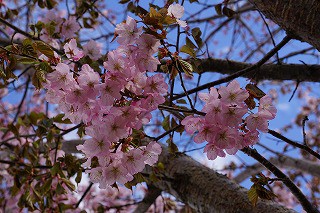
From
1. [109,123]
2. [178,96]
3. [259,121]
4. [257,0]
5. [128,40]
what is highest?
[257,0]

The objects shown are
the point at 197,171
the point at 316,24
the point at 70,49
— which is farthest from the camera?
the point at 197,171

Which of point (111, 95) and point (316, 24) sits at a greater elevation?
point (316, 24)

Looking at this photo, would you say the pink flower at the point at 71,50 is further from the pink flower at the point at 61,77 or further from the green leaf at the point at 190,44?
the green leaf at the point at 190,44

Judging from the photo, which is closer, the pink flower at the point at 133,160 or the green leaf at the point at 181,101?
the pink flower at the point at 133,160

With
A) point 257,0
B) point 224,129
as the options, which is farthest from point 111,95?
point 257,0

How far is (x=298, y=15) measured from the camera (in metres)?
1.13

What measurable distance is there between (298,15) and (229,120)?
40 cm

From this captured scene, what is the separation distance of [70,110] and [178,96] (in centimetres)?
54

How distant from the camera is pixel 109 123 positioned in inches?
39.5

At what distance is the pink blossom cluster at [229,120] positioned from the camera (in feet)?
3.28

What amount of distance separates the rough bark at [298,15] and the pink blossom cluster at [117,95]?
1.31ft

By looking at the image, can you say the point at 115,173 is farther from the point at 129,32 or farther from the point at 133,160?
the point at 129,32

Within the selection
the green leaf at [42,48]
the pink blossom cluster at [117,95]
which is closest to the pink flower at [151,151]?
the pink blossom cluster at [117,95]

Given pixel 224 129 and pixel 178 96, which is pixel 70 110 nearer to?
pixel 224 129
